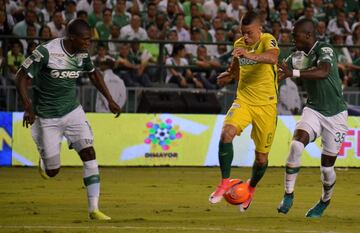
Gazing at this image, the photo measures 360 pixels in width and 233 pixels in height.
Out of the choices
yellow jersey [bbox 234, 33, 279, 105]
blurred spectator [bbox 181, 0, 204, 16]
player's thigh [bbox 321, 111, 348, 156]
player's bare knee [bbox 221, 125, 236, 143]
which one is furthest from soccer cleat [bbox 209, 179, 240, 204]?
blurred spectator [bbox 181, 0, 204, 16]

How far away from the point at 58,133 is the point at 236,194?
234 centimetres

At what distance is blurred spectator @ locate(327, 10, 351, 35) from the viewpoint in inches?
1025

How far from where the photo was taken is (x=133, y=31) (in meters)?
23.8

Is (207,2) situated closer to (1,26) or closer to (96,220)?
(1,26)

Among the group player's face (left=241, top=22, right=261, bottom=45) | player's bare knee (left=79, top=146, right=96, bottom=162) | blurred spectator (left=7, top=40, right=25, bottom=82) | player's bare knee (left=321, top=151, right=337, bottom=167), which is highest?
player's face (left=241, top=22, right=261, bottom=45)

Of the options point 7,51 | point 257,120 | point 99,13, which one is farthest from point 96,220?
point 99,13

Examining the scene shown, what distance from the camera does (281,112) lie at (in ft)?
77.4

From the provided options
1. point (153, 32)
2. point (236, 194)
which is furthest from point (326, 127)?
point (153, 32)

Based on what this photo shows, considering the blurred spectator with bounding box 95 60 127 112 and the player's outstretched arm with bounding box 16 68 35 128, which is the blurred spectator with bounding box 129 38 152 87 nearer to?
the blurred spectator with bounding box 95 60 127 112

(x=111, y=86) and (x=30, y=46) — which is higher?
(x=30, y=46)

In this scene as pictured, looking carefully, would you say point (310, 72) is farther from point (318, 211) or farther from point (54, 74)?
point (54, 74)

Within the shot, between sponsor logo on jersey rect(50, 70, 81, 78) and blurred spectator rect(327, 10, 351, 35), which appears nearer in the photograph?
sponsor logo on jersey rect(50, 70, 81, 78)

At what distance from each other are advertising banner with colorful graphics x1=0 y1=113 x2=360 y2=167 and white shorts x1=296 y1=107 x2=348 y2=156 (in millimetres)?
8724

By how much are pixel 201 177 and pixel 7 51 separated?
203 inches
